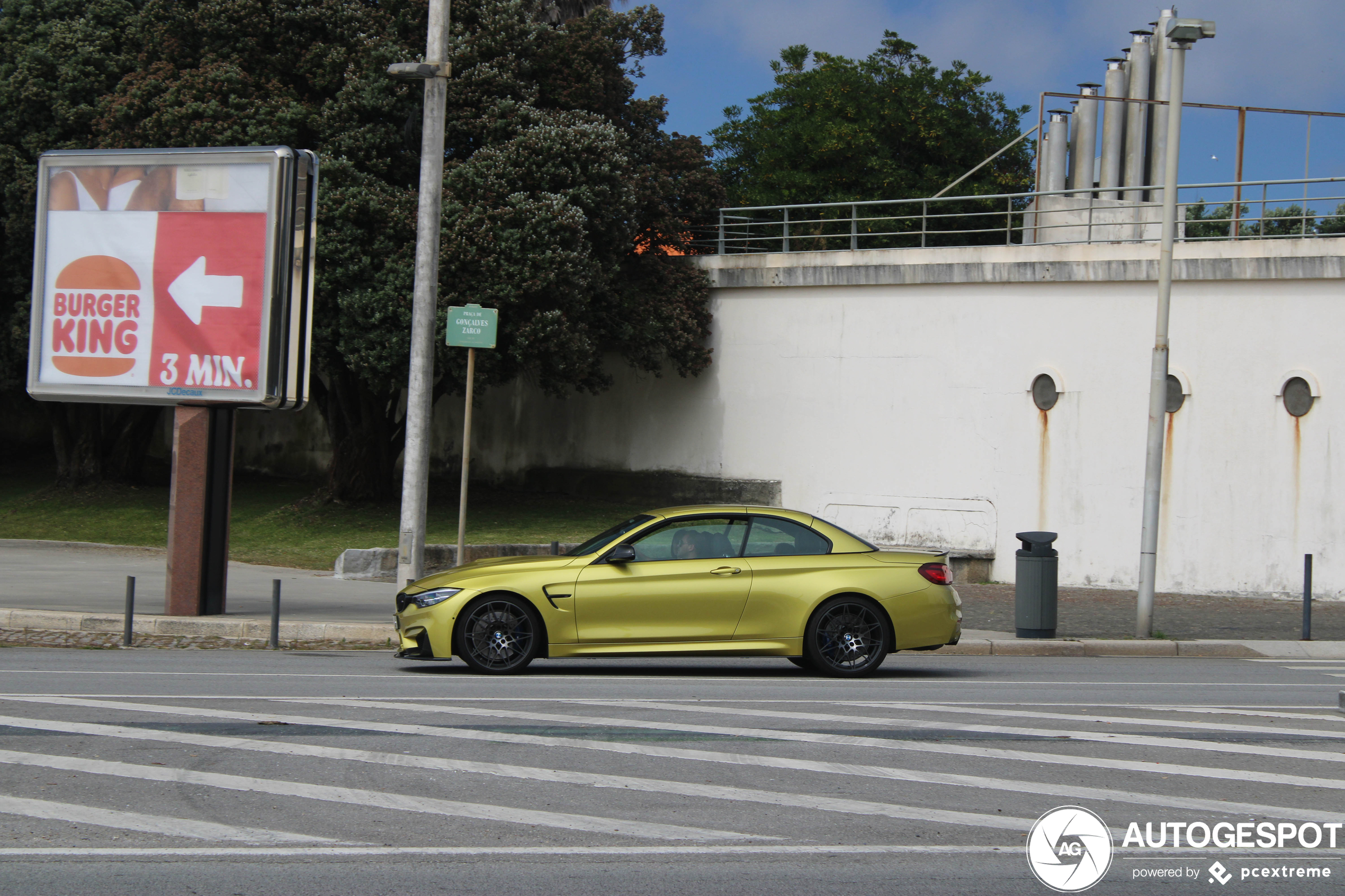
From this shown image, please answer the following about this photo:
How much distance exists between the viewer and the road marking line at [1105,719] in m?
8.50

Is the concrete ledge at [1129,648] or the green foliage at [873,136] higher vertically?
the green foliage at [873,136]

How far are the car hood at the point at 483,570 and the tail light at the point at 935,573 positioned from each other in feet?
10.1

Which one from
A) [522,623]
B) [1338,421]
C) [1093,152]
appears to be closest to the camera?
[522,623]

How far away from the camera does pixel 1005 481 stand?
2136cm

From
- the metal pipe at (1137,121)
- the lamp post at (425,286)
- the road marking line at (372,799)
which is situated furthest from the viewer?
the metal pipe at (1137,121)

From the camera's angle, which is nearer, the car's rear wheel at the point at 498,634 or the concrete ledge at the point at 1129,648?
the car's rear wheel at the point at 498,634

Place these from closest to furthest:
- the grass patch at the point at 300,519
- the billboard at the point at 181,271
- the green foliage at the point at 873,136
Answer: the billboard at the point at 181,271 → the grass patch at the point at 300,519 → the green foliage at the point at 873,136

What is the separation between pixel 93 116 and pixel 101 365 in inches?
562

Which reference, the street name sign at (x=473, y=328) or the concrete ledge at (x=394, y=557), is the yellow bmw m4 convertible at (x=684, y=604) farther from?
the concrete ledge at (x=394, y=557)

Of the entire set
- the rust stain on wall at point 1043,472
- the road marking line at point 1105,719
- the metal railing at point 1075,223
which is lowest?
the road marking line at point 1105,719

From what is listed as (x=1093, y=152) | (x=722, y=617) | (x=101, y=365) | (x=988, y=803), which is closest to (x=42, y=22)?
(x=101, y=365)

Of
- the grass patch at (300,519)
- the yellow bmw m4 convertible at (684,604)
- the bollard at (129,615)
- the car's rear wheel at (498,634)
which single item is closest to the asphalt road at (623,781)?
the car's rear wheel at (498,634)

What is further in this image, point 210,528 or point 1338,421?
point 1338,421

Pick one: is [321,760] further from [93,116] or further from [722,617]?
[93,116]
